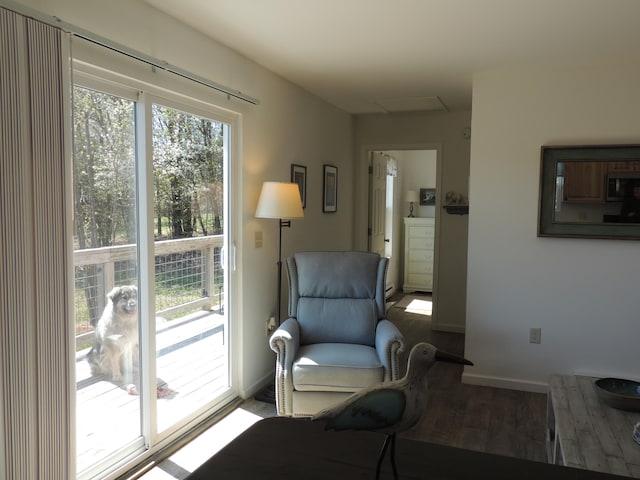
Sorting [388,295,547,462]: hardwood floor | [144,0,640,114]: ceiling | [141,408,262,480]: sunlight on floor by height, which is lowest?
[388,295,547,462]: hardwood floor

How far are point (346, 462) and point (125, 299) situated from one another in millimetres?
1684

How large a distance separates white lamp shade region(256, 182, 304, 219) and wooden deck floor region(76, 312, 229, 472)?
775 millimetres

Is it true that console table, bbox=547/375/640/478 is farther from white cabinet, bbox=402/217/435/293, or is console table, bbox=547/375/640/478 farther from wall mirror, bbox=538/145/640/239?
white cabinet, bbox=402/217/435/293

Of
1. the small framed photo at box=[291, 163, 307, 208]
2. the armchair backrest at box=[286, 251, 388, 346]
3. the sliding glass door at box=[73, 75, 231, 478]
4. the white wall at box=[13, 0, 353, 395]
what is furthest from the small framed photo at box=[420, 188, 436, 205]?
the sliding glass door at box=[73, 75, 231, 478]

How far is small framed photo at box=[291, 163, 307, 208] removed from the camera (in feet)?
13.7

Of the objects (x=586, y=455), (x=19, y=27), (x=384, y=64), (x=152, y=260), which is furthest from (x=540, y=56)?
(x=19, y=27)

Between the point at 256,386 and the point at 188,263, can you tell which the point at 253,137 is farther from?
the point at 256,386

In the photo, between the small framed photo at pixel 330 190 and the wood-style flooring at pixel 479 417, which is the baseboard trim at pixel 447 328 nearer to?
the wood-style flooring at pixel 479 417

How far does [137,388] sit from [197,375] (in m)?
0.56

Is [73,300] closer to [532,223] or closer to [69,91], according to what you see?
[69,91]

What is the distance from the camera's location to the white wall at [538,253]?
11.5 feet

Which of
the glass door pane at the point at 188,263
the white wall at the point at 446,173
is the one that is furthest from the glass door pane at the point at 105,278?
the white wall at the point at 446,173

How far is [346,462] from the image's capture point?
123 centimetres

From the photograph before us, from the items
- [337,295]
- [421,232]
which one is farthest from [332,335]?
[421,232]
